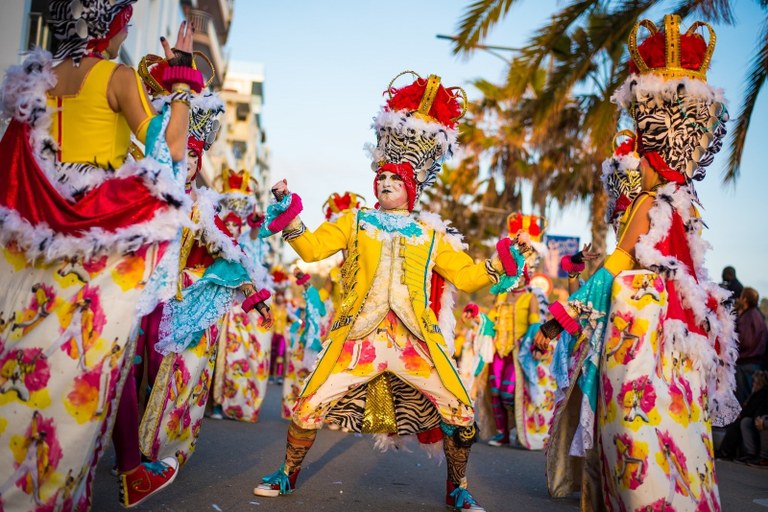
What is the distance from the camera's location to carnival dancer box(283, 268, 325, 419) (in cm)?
1064

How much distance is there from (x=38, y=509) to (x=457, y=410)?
99.7 inches

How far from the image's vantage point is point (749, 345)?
1046 cm

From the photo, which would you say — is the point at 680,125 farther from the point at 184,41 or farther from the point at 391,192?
the point at 184,41

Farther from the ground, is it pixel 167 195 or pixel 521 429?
pixel 167 195

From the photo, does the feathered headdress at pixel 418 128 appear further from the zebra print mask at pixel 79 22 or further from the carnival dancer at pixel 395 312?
the zebra print mask at pixel 79 22

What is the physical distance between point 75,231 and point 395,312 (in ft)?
7.50

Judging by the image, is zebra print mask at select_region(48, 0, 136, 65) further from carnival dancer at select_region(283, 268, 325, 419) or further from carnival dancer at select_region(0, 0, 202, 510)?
carnival dancer at select_region(283, 268, 325, 419)

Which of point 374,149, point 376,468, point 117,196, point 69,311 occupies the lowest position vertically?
point 376,468

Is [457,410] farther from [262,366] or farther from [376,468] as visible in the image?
[262,366]

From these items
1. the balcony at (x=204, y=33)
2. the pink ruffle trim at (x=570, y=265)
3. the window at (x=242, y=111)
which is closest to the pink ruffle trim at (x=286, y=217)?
the pink ruffle trim at (x=570, y=265)

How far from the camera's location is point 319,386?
5.12 m

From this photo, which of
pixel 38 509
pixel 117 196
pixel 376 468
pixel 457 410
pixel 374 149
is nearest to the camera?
pixel 38 509

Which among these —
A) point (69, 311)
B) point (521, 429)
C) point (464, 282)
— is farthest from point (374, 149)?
point (521, 429)

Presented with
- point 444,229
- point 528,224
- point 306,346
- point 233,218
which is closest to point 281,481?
point 444,229
